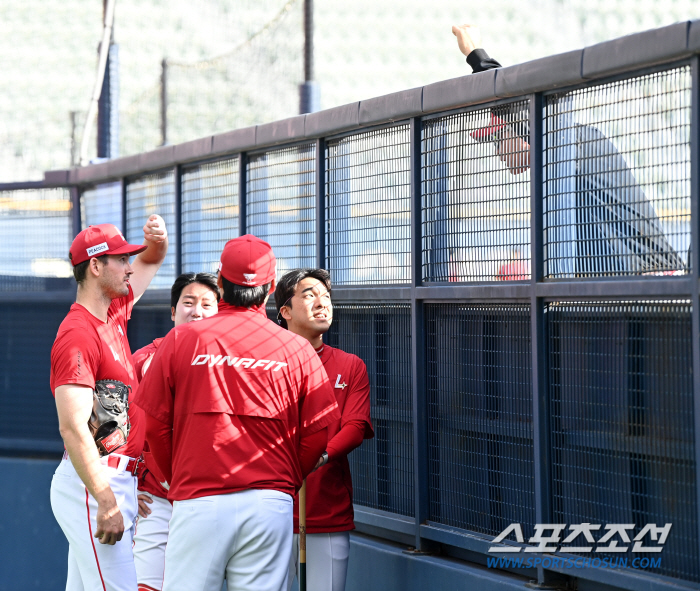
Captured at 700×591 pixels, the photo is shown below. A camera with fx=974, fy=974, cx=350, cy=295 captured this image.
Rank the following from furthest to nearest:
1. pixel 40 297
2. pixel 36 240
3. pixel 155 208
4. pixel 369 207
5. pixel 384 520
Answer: pixel 36 240, pixel 40 297, pixel 155 208, pixel 369 207, pixel 384 520

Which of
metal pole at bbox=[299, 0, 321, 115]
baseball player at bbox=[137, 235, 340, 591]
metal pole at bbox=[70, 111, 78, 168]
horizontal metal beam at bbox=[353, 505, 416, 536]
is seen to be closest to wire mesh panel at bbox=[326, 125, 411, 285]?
horizontal metal beam at bbox=[353, 505, 416, 536]

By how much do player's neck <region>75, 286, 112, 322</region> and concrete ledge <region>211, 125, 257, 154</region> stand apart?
5.69ft

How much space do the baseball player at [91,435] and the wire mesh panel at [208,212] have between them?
1.68 m

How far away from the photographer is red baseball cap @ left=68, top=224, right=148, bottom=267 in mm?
3936

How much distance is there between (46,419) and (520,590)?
4.19m

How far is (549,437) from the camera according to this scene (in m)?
3.82

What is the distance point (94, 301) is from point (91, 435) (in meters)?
0.58

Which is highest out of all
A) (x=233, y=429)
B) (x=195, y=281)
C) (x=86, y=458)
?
(x=195, y=281)

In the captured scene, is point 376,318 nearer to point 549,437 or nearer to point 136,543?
point 549,437

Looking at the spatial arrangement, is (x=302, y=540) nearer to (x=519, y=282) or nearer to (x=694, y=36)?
(x=519, y=282)

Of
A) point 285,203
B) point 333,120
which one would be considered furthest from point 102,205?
point 333,120

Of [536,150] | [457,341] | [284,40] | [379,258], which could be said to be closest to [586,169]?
[536,150]

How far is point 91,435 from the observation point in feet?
12.0

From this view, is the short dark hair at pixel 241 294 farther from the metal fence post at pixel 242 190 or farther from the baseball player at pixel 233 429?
the metal fence post at pixel 242 190
